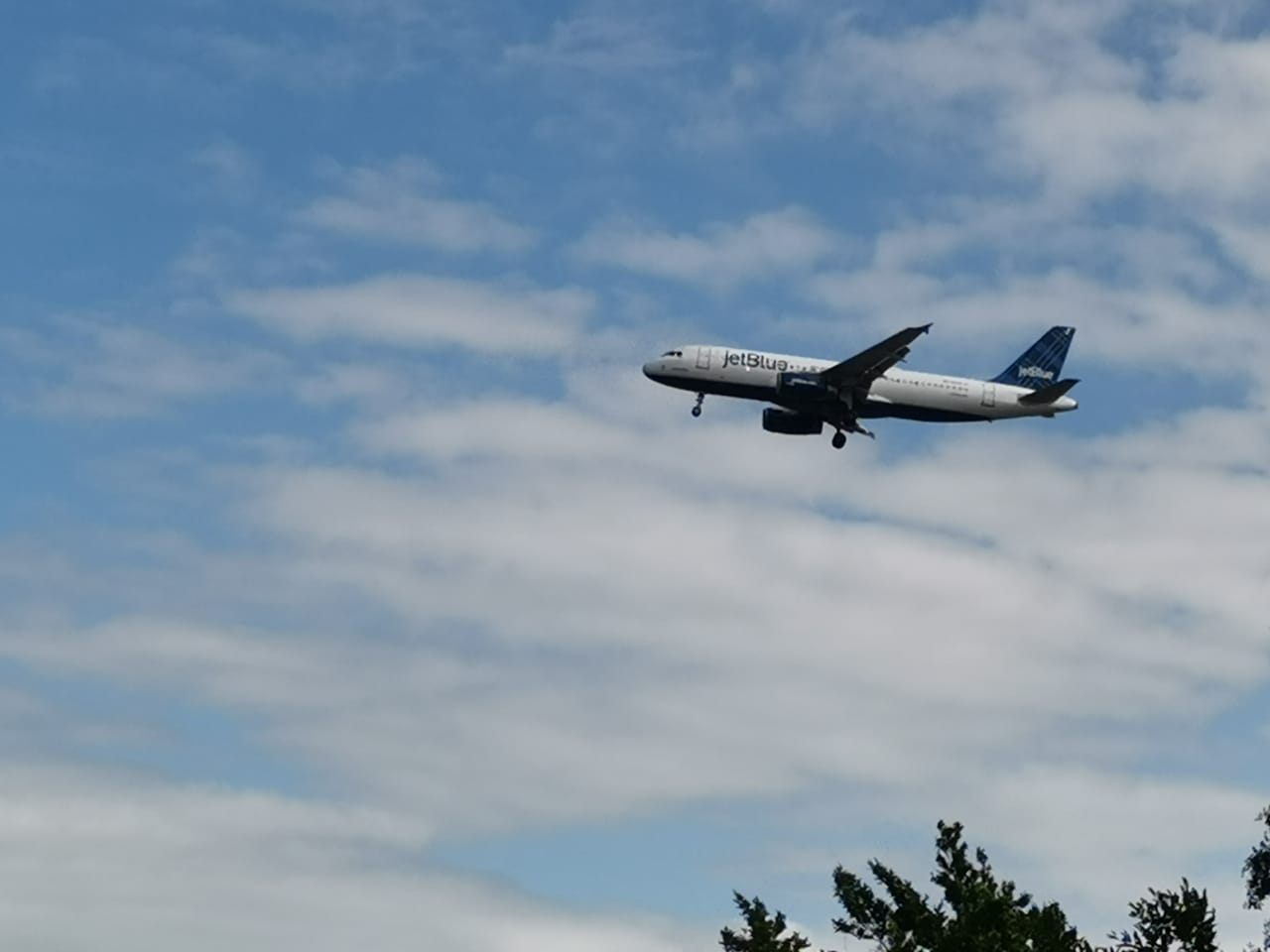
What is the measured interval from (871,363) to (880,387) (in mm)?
3726

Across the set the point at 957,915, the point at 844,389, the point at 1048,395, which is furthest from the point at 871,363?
the point at 957,915

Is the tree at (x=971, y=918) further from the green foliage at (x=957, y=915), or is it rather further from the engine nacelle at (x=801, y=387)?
the engine nacelle at (x=801, y=387)

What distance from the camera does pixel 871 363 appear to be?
108812 millimetres

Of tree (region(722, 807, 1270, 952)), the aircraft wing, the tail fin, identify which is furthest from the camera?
the tail fin

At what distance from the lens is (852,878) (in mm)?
68625

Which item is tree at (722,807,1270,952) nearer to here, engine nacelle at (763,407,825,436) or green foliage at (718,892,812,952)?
green foliage at (718,892,812,952)

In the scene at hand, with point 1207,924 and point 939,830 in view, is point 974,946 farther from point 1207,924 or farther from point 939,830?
point 939,830

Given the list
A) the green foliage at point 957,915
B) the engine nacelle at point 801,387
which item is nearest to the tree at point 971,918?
the green foliage at point 957,915

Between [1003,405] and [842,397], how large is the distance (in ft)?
36.4

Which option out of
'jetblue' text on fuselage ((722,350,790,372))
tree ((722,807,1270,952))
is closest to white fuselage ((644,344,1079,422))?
'jetblue' text on fuselage ((722,350,790,372))

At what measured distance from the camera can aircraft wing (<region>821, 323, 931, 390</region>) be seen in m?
107

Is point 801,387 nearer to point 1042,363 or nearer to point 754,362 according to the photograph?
point 754,362

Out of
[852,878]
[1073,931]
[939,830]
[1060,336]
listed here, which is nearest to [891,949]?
[1073,931]

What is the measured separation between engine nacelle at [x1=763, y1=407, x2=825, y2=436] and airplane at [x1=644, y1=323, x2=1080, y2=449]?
5cm
